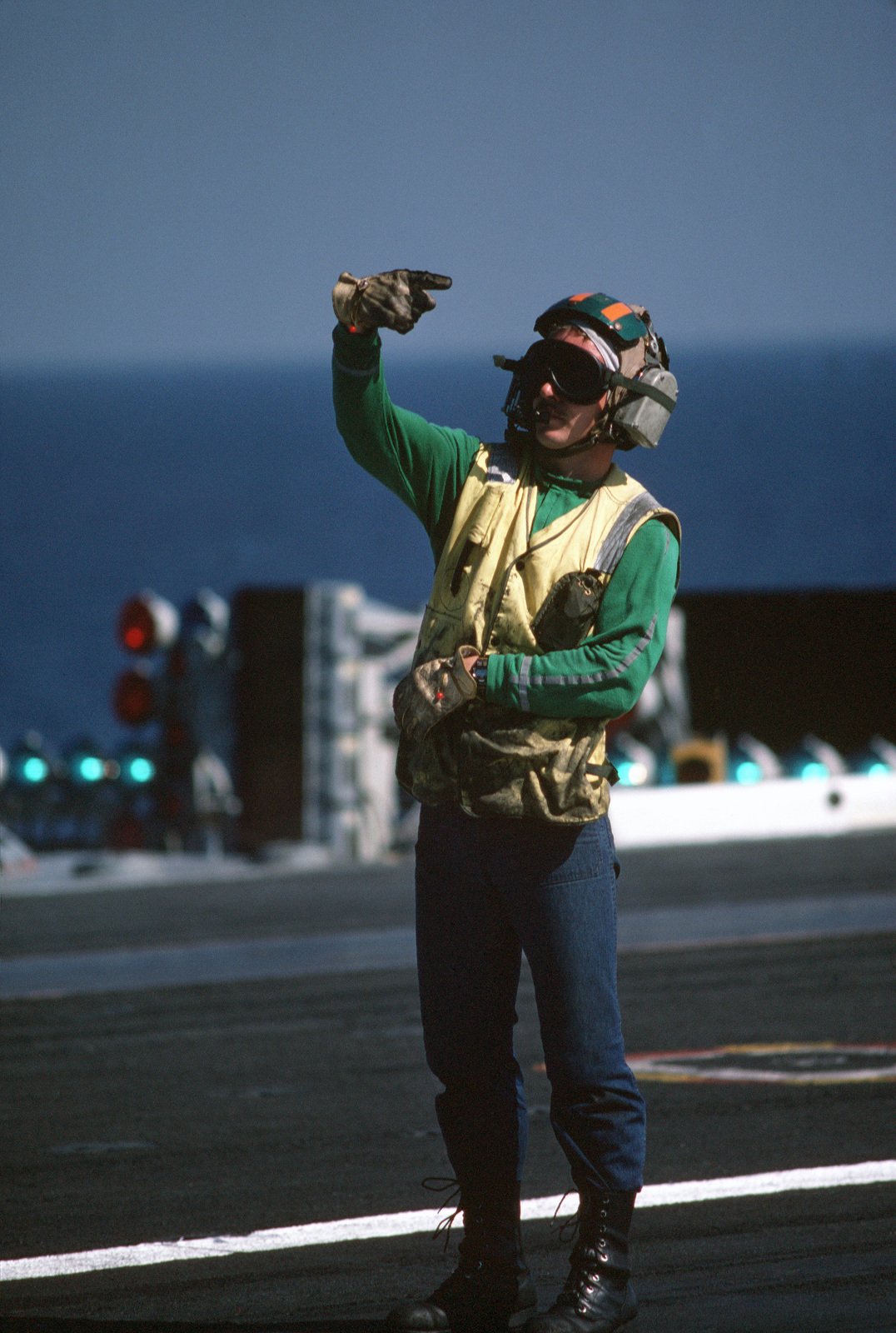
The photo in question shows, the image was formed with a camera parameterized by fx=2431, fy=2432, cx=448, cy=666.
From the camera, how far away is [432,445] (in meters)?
4.79

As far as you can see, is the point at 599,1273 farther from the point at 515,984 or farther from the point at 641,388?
the point at 641,388

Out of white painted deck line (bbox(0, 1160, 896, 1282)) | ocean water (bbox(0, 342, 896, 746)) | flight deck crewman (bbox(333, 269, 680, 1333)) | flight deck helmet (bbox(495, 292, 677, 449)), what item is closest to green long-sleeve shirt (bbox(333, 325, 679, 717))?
flight deck crewman (bbox(333, 269, 680, 1333))

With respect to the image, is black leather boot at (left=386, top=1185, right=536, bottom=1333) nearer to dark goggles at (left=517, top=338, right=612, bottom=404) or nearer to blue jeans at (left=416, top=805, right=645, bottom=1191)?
blue jeans at (left=416, top=805, right=645, bottom=1191)

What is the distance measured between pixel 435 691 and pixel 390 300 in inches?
29.1

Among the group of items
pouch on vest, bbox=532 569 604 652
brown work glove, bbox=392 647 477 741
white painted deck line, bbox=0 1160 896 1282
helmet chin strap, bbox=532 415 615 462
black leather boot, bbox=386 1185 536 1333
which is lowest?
white painted deck line, bbox=0 1160 896 1282

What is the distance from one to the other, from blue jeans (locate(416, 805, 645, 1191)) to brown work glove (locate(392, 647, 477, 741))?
194 millimetres

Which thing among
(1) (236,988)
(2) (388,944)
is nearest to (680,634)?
(2) (388,944)

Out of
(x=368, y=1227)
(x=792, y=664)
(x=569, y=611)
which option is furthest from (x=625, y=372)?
(x=792, y=664)

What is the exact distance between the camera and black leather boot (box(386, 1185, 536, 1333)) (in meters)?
4.68

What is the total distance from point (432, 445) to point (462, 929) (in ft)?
3.12

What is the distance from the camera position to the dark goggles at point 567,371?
187 inches

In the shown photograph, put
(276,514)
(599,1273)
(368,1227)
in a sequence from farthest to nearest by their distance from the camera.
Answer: (276,514) → (368,1227) → (599,1273)

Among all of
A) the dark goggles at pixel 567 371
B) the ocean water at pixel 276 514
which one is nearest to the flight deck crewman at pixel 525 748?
the dark goggles at pixel 567 371

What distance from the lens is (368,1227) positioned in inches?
229
